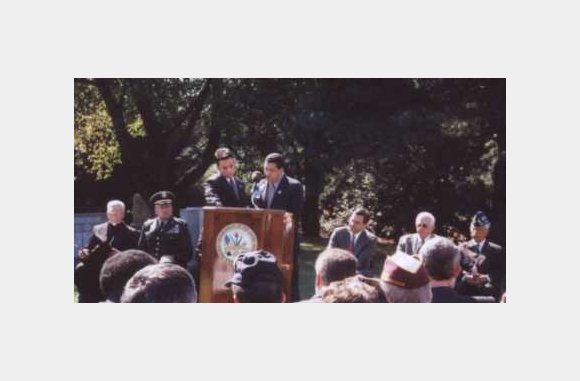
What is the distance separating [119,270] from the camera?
14.2ft

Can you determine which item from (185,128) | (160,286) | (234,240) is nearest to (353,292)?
(160,286)

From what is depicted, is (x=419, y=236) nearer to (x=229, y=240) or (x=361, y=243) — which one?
(x=361, y=243)

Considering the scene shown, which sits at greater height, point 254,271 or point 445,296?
point 254,271

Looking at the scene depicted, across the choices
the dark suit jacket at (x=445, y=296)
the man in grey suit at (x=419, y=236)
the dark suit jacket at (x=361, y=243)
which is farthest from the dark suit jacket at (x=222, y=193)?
the dark suit jacket at (x=445, y=296)

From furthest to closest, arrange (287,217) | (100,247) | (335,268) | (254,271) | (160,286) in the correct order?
(100,247)
(287,217)
(335,268)
(254,271)
(160,286)

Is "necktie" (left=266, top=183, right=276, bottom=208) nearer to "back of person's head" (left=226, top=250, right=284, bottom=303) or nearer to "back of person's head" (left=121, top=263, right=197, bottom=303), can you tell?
"back of person's head" (left=226, top=250, right=284, bottom=303)

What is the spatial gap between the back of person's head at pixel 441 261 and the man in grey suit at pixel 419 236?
179 cm

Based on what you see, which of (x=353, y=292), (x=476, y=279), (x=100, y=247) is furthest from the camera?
(x=100, y=247)

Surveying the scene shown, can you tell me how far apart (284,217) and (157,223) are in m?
1.21

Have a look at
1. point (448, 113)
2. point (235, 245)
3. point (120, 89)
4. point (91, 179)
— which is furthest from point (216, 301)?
point (448, 113)

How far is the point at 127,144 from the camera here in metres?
7.08

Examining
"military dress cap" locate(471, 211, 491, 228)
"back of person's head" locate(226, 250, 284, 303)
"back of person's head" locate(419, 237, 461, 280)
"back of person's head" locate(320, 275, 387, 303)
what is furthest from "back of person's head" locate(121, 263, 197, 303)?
"military dress cap" locate(471, 211, 491, 228)

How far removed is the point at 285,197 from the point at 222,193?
1.75ft

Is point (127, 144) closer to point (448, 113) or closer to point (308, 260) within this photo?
point (308, 260)
